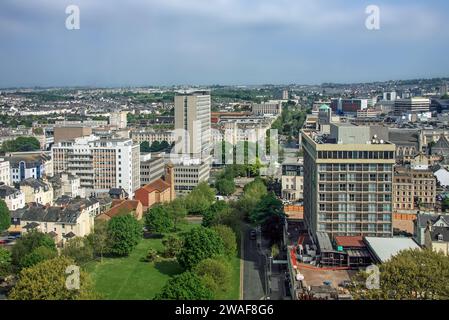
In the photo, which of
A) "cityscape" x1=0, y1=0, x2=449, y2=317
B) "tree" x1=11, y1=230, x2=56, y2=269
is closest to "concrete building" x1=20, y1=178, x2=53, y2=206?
"cityscape" x1=0, y1=0, x2=449, y2=317

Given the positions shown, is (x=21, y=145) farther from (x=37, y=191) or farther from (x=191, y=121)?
(x=37, y=191)

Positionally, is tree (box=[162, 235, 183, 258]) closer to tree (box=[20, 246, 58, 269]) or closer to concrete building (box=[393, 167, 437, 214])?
tree (box=[20, 246, 58, 269])

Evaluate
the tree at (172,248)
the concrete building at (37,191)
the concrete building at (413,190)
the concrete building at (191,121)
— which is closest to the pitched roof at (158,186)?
the concrete building at (37,191)

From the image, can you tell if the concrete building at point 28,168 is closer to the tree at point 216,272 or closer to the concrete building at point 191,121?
the concrete building at point 191,121

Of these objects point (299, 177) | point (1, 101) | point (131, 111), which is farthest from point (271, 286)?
point (1, 101)
